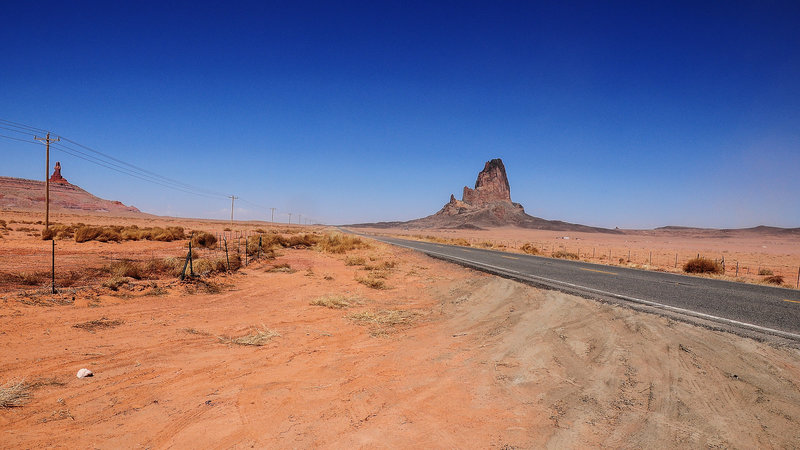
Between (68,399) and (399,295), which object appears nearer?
(68,399)

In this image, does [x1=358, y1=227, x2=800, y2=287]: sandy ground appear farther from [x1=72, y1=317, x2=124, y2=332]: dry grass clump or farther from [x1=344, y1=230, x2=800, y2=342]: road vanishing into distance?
[x1=72, y1=317, x2=124, y2=332]: dry grass clump

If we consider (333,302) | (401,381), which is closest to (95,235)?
(333,302)

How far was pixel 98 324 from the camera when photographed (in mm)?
7195

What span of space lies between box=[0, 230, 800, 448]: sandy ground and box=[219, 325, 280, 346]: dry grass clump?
0.14 meters

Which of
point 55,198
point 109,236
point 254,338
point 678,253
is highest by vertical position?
point 55,198

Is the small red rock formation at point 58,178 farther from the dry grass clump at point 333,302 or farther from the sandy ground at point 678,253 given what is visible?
the dry grass clump at point 333,302

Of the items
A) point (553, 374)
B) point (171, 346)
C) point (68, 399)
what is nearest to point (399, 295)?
point (171, 346)

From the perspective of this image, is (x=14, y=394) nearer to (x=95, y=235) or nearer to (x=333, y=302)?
(x=333, y=302)

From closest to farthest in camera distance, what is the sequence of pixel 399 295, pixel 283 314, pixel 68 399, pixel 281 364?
1. pixel 68 399
2. pixel 281 364
3. pixel 283 314
4. pixel 399 295

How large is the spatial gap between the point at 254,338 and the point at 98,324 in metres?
3.31

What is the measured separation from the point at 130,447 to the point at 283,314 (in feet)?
17.0

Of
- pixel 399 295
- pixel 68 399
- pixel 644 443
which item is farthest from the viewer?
pixel 399 295

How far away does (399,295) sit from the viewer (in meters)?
11.2

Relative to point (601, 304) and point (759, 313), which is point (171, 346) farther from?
point (759, 313)
